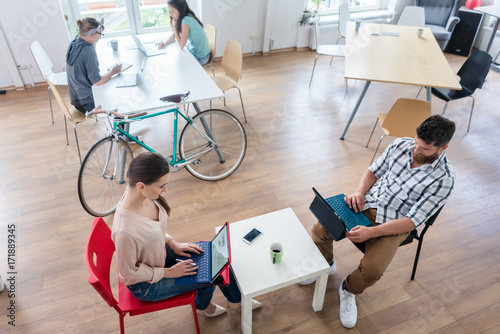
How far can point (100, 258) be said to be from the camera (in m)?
1.63

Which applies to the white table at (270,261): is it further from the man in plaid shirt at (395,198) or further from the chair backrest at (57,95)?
the chair backrest at (57,95)

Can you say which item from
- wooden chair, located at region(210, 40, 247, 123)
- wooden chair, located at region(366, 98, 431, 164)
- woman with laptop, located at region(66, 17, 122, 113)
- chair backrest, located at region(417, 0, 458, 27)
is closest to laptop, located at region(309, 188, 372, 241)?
wooden chair, located at region(366, 98, 431, 164)

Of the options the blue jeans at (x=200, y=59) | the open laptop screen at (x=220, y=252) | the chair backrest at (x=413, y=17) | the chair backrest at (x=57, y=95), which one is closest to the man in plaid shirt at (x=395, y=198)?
the open laptop screen at (x=220, y=252)

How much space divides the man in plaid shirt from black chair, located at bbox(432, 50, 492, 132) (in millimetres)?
2047

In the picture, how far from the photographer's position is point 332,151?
3486mm

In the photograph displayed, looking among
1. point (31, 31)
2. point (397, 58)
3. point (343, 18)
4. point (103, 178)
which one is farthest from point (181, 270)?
point (343, 18)

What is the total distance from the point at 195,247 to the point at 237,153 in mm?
1682

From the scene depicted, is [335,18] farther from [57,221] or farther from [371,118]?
[57,221]

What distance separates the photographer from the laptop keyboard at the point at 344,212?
2055 millimetres

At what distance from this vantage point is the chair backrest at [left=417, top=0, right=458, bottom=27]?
528cm

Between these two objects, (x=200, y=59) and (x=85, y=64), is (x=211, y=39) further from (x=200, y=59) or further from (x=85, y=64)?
(x=85, y=64)

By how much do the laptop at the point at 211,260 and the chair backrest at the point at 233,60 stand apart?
2098 millimetres

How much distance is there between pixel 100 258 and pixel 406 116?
2.57 m

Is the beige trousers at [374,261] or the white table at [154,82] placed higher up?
the white table at [154,82]
